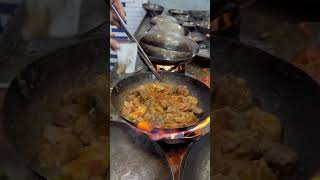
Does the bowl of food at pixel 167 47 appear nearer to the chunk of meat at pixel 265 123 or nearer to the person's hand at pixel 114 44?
the person's hand at pixel 114 44

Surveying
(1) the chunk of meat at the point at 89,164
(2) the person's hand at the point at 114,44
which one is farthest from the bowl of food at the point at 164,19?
(1) the chunk of meat at the point at 89,164

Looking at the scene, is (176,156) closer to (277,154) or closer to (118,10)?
(277,154)

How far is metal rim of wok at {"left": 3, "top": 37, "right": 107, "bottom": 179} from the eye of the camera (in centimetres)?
85

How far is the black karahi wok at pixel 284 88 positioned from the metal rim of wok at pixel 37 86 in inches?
11.7

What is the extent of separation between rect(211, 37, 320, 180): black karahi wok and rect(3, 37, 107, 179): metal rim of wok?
0.30 metres

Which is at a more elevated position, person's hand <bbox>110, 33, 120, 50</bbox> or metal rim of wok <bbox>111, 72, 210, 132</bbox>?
person's hand <bbox>110, 33, 120, 50</bbox>

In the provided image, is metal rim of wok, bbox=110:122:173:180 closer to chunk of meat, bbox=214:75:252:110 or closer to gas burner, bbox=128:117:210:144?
gas burner, bbox=128:117:210:144

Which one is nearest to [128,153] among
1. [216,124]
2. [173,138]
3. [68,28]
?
[173,138]

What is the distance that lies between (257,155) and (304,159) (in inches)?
4.4

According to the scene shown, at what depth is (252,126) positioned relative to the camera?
0.90 meters

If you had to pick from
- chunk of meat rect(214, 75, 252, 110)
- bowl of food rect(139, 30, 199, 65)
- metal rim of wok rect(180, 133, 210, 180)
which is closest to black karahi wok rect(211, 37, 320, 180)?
chunk of meat rect(214, 75, 252, 110)

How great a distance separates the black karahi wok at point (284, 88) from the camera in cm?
86

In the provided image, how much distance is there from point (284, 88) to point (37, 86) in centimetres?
60

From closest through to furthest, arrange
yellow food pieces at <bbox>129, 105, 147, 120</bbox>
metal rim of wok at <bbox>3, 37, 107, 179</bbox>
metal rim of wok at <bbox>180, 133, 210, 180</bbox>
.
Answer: metal rim of wok at <bbox>3, 37, 107, 179</bbox> < metal rim of wok at <bbox>180, 133, 210, 180</bbox> < yellow food pieces at <bbox>129, 105, 147, 120</bbox>
